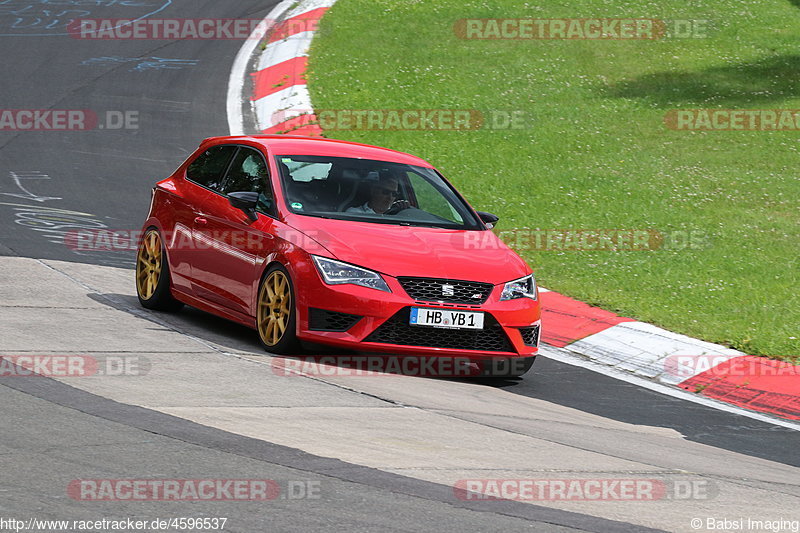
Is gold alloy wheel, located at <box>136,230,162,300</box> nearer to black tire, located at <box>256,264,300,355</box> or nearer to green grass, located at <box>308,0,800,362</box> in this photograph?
black tire, located at <box>256,264,300,355</box>

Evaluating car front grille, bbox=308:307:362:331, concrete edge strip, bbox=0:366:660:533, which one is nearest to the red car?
car front grille, bbox=308:307:362:331

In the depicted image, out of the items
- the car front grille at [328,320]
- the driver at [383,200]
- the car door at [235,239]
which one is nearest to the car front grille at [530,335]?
the car front grille at [328,320]

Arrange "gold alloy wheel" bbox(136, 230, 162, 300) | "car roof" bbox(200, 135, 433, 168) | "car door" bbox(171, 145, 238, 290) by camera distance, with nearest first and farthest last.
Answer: "car roof" bbox(200, 135, 433, 168) < "car door" bbox(171, 145, 238, 290) < "gold alloy wheel" bbox(136, 230, 162, 300)

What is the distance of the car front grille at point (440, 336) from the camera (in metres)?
8.32

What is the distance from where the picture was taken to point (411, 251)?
8641 millimetres

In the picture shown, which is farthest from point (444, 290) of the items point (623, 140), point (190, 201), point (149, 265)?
point (623, 140)

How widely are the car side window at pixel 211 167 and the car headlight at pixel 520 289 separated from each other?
2.68m

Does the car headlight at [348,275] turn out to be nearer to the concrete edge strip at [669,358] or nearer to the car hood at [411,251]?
the car hood at [411,251]

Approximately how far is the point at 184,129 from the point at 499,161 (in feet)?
15.4

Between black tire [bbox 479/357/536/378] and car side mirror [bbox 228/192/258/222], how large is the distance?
212cm

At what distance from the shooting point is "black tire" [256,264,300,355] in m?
8.44

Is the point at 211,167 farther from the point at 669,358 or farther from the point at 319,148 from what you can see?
the point at 669,358

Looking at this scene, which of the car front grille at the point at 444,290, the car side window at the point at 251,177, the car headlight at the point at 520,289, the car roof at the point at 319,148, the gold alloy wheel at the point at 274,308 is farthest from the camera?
the car roof at the point at 319,148

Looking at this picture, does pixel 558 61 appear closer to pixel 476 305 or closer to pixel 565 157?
pixel 565 157
